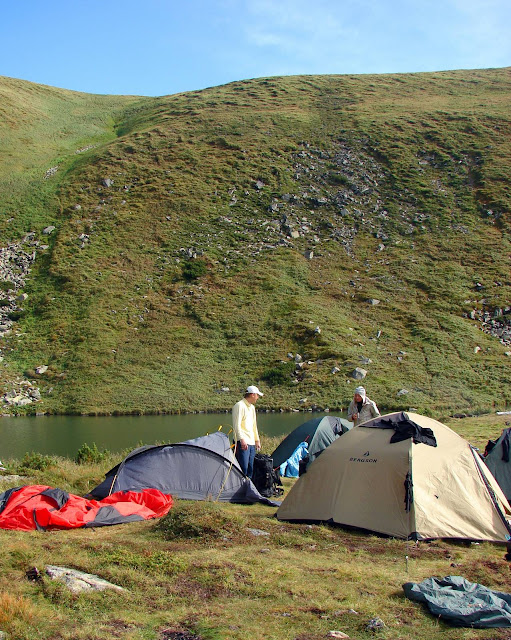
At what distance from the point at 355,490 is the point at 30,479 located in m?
7.16

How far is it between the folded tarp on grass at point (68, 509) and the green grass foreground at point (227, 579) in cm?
31

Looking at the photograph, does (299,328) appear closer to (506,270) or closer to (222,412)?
(222,412)

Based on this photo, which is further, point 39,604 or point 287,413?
point 287,413

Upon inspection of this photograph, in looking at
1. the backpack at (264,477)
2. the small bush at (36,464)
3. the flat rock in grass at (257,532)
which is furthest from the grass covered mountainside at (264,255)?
the flat rock in grass at (257,532)

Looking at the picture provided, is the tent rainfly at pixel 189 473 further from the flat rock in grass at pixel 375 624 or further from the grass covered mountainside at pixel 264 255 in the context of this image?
the grass covered mountainside at pixel 264 255

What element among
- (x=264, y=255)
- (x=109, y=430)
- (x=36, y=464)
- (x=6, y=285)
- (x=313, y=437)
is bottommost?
(x=109, y=430)

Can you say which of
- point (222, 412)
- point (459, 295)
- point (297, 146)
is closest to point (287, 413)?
point (222, 412)

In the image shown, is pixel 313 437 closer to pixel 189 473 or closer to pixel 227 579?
pixel 189 473

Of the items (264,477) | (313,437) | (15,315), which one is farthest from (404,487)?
(15,315)

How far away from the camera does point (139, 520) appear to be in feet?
30.6

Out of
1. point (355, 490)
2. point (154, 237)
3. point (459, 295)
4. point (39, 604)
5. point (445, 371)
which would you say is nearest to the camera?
point (39, 604)

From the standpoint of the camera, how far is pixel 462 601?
221 inches

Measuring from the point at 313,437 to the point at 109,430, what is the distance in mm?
16838

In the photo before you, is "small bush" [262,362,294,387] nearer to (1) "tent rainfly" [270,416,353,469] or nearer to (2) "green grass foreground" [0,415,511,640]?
(1) "tent rainfly" [270,416,353,469]
